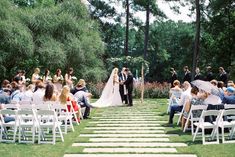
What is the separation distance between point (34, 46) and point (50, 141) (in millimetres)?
17730

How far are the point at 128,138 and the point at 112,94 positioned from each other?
37.8 ft

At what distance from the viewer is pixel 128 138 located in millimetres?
10836

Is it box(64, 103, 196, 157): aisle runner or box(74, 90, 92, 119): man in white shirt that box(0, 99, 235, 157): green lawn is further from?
box(74, 90, 92, 119): man in white shirt

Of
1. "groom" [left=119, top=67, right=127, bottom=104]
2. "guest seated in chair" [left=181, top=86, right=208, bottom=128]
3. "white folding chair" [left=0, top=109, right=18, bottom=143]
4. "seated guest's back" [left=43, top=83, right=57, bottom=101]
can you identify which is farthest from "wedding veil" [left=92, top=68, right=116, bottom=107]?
"white folding chair" [left=0, top=109, right=18, bottom=143]

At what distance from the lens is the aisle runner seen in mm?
8875

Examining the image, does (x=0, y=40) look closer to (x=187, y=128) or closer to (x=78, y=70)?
(x=78, y=70)

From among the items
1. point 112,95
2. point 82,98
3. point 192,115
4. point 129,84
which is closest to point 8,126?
point 192,115

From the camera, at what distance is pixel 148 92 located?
2848 cm

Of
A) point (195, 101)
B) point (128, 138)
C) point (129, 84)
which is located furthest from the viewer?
point (129, 84)

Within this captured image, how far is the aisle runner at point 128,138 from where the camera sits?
8.88 m

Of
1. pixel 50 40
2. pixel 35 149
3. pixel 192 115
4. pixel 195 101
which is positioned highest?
pixel 50 40

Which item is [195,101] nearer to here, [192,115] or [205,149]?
[192,115]

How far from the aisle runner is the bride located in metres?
6.10

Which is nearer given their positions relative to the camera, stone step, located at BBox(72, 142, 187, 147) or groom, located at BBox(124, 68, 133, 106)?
stone step, located at BBox(72, 142, 187, 147)
